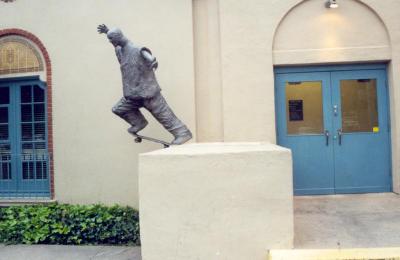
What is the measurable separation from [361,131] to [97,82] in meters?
4.76

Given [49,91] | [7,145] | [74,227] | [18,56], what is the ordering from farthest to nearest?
[7,145] < [18,56] < [49,91] < [74,227]

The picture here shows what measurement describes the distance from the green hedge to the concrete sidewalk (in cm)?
16

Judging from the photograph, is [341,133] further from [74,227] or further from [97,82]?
[74,227]

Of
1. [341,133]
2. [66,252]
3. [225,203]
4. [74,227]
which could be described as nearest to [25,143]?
[74,227]

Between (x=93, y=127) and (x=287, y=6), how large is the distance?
4.05 metres

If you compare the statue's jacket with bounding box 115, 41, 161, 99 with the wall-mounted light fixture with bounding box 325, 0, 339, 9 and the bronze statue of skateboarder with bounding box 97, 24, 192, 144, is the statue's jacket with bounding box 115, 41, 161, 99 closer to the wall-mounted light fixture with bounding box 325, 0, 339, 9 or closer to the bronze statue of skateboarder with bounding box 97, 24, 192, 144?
the bronze statue of skateboarder with bounding box 97, 24, 192, 144

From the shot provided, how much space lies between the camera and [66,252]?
5637 mm

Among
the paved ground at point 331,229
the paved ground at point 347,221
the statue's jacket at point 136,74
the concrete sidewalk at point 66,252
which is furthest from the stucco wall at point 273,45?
the concrete sidewalk at point 66,252

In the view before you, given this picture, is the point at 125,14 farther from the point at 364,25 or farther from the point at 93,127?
the point at 364,25

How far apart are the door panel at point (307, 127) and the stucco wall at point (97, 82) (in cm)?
166

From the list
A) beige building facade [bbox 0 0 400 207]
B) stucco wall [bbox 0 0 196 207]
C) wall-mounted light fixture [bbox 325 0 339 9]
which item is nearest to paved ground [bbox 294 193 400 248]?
beige building facade [bbox 0 0 400 207]

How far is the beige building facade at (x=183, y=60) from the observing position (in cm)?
652

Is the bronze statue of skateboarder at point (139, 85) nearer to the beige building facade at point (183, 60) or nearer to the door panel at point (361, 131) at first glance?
the beige building facade at point (183, 60)

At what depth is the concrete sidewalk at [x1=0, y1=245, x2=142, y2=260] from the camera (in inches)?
213
